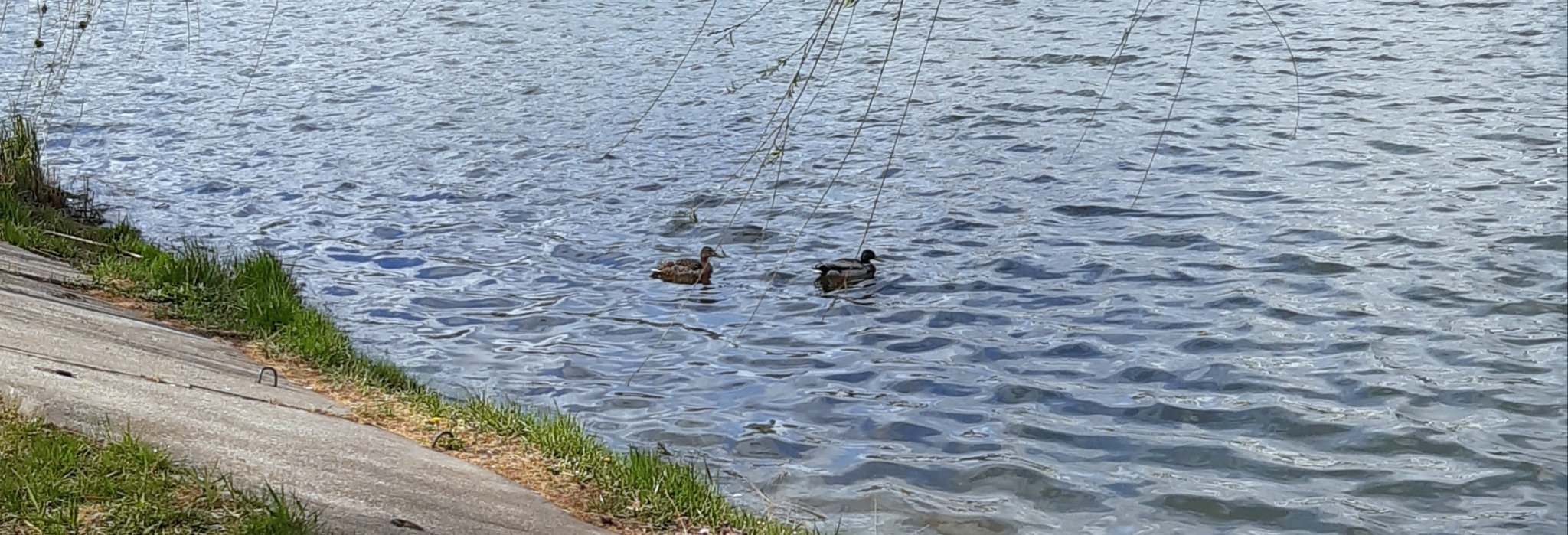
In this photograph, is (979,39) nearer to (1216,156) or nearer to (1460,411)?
(1216,156)

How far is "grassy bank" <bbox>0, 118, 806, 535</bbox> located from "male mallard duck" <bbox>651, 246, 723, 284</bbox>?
231 centimetres

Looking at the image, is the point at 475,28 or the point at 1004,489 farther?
the point at 475,28

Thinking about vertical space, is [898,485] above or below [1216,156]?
below

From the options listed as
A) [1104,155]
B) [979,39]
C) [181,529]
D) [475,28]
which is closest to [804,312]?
[1104,155]

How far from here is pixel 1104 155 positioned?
1276cm

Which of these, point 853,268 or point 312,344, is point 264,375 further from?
point 853,268

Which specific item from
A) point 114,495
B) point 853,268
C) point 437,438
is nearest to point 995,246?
point 853,268

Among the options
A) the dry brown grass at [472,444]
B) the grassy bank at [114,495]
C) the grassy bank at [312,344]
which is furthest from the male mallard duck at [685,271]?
the grassy bank at [114,495]

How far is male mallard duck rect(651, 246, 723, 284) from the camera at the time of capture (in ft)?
33.1

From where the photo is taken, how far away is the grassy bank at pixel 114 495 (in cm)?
429

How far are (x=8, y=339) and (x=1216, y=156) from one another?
9201mm

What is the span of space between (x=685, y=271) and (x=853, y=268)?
1196mm

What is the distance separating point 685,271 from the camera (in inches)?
406

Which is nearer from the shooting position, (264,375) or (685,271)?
(264,375)
